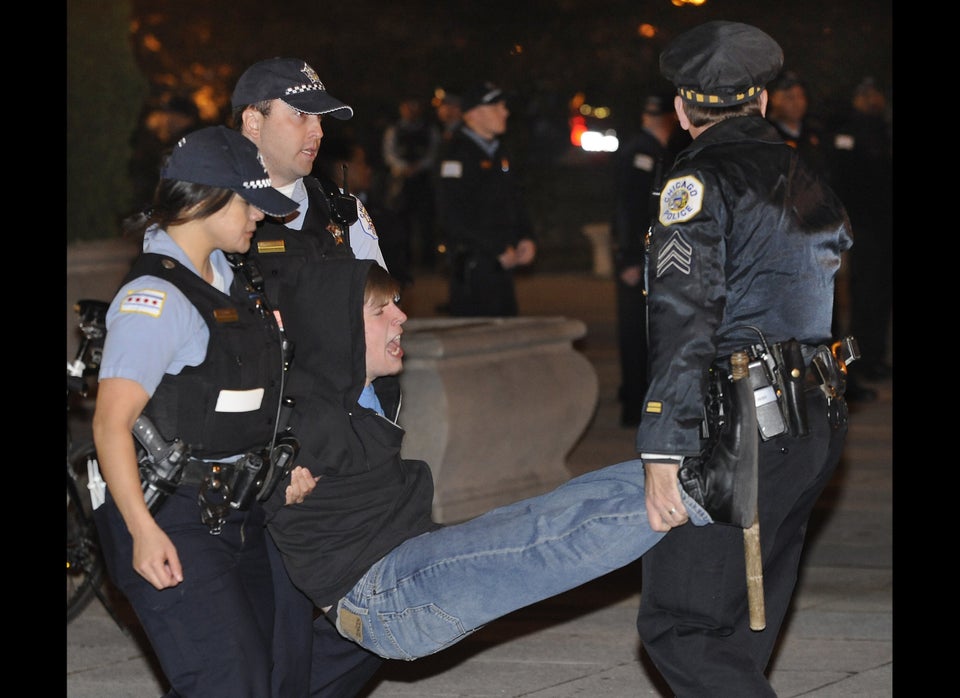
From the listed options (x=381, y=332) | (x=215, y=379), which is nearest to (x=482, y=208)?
(x=381, y=332)

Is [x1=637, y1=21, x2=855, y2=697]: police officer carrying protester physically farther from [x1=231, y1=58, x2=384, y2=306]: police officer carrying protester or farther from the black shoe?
the black shoe

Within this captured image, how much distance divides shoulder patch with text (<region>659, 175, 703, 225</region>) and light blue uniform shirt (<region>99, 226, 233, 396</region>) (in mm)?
1233

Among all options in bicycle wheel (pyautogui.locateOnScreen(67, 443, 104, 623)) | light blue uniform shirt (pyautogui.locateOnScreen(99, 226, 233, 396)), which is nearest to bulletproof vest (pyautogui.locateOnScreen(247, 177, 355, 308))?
light blue uniform shirt (pyautogui.locateOnScreen(99, 226, 233, 396))

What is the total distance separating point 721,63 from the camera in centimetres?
419

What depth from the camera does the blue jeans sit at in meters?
3.90

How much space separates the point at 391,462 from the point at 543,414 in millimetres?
4798

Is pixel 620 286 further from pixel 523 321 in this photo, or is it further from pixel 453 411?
pixel 453 411

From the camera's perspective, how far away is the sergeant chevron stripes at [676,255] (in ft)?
13.1

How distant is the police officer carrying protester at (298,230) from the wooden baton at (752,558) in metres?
1.25

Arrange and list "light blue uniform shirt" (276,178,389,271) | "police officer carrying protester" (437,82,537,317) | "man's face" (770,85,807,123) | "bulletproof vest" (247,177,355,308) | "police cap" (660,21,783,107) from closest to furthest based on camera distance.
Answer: "police cap" (660,21,783,107) → "bulletproof vest" (247,177,355,308) → "light blue uniform shirt" (276,178,389,271) → "police officer carrying protester" (437,82,537,317) → "man's face" (770,85,807,123)

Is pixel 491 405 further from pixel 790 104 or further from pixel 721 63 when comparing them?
pixel 721 63

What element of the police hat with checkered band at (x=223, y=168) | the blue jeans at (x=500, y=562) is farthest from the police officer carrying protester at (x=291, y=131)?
the blue jeans at (x=500, y=562)

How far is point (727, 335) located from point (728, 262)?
197mm
